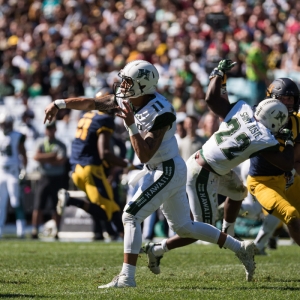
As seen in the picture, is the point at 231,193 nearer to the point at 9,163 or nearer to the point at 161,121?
the point at 161,121

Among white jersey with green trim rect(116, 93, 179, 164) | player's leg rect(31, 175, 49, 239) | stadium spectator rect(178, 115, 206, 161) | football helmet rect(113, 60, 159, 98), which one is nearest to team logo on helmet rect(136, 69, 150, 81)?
football helmet rect(113, 60, 159, 98)

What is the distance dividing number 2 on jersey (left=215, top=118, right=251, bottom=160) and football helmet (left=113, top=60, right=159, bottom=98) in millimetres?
904

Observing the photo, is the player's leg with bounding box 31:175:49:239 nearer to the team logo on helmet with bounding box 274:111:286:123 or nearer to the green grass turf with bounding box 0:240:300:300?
the green grass turf with bounding box 0:240:300:300

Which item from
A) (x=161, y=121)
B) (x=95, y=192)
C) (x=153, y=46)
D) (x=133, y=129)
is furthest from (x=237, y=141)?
(x=153, y=46)

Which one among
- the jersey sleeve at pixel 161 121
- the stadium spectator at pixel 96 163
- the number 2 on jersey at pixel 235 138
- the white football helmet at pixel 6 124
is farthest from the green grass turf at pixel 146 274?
the white football helmet at pixel 6 124

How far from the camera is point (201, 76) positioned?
1541cm

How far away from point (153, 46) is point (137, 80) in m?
10.8

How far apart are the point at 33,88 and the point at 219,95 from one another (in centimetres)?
1099

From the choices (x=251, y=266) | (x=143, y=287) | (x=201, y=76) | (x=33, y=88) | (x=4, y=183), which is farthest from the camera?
(x=33, y=88)

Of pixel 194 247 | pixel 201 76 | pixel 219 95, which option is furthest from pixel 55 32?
pixel 219 95

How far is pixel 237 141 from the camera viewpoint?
6461 mm

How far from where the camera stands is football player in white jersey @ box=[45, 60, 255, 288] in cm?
569

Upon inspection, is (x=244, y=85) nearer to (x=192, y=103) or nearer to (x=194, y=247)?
(x=192, y=103)

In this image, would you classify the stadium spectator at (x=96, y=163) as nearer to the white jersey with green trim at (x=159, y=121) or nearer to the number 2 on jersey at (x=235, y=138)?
the number 2 on jersey at (x=235, y=138)
